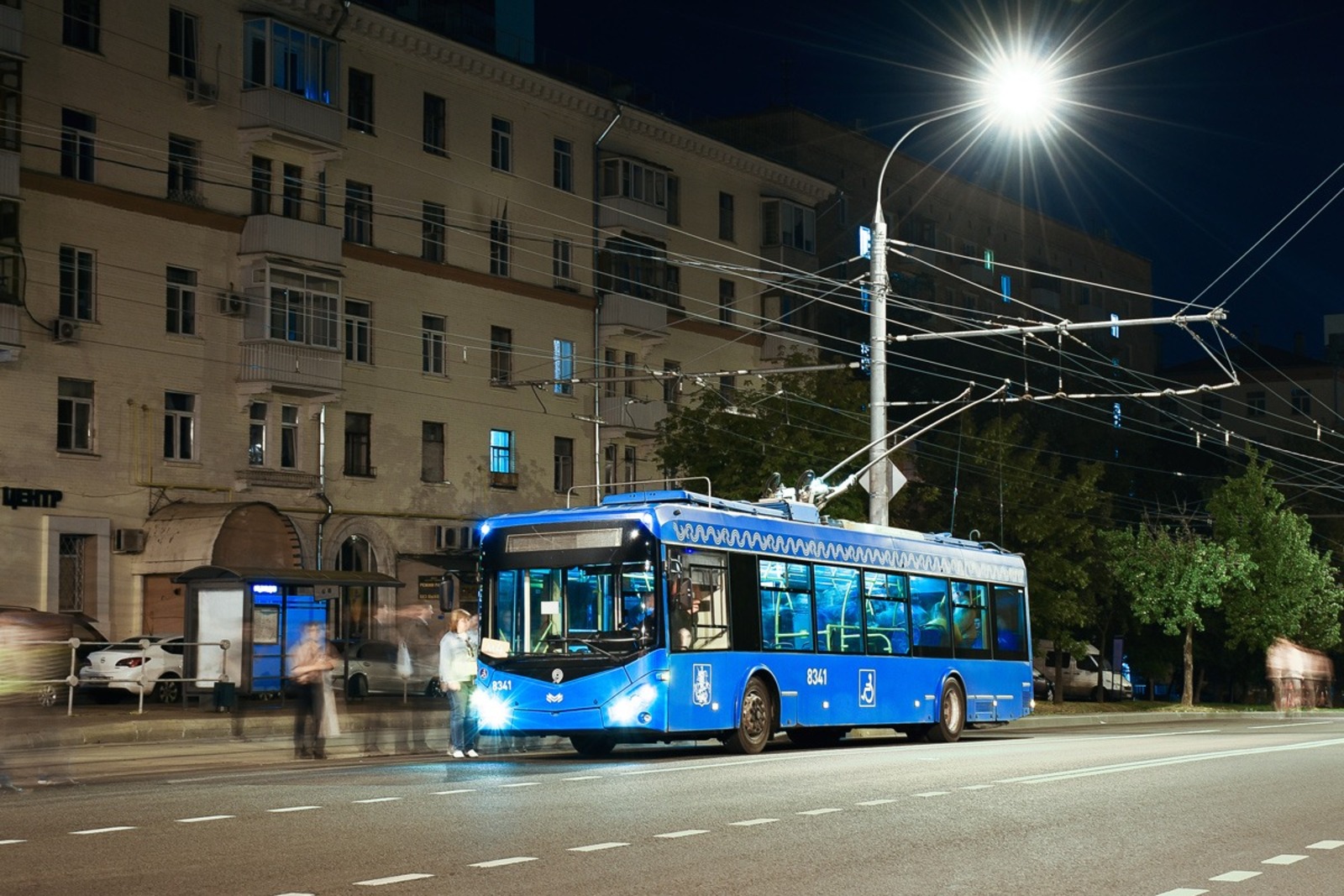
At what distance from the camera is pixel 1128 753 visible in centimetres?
2172

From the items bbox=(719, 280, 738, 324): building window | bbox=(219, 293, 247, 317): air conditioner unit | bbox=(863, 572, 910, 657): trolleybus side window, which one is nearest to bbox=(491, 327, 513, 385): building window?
bbox=(219, 293, 247, 317): air conditioner unit

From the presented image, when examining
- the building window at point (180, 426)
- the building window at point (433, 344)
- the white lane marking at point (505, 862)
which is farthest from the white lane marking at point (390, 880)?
the building window at point (433, 344)

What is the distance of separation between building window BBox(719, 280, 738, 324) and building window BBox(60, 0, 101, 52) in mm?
24001

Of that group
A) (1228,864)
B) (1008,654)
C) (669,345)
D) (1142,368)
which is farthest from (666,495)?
(1142,368)

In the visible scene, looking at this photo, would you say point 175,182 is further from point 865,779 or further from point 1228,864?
point 1228,864

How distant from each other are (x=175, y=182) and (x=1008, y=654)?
22.0 metres

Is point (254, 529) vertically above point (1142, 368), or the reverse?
point (1142, 368)

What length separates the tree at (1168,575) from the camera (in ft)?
186

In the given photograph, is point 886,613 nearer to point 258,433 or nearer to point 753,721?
point 753,721

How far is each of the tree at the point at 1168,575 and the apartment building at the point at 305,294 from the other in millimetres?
11942

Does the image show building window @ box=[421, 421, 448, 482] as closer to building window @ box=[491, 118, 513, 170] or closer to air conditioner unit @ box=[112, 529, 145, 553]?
building window @ box=[491, 118, 513, 170]

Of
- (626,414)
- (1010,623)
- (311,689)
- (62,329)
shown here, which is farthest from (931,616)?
→ (626,414)

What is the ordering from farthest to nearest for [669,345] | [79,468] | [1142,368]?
[1142,368], [669,345], [79,468]

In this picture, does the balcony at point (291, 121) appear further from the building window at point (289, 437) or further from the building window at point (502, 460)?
the building window at point (502, 460)
